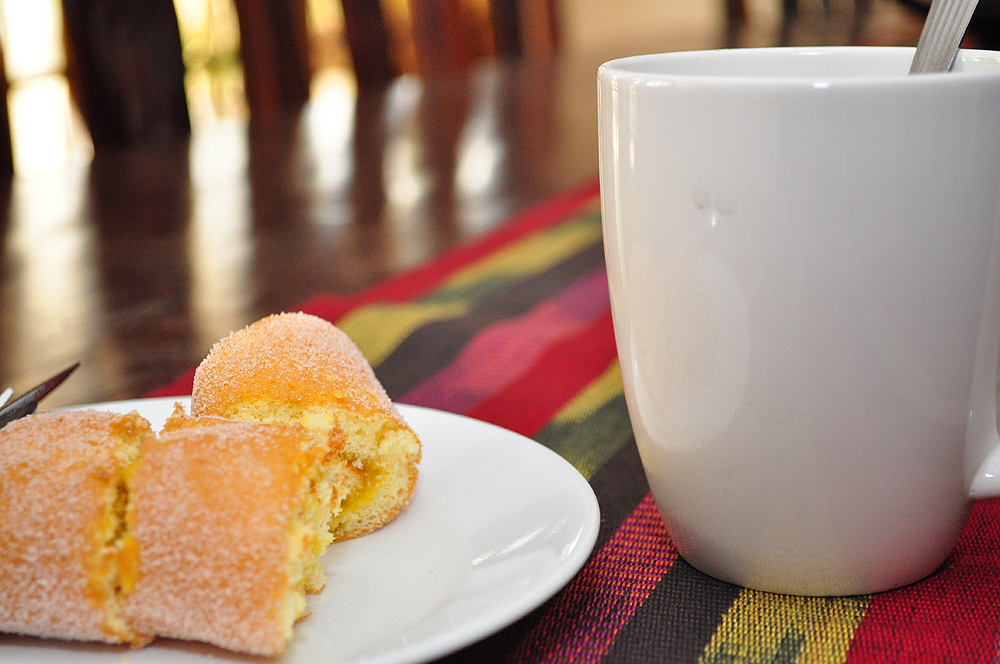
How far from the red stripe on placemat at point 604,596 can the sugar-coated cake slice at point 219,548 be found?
0.09 metres

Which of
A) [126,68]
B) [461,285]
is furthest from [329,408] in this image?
[126,68]

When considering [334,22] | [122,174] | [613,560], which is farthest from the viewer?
[334,22]

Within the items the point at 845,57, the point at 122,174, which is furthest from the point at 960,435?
the point at 122,174

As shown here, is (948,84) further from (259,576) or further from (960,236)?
(259,576)

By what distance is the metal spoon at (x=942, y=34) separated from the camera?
0.40 metres

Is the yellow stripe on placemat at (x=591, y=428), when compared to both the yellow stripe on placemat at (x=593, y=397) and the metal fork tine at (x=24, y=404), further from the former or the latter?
the metal fork tine at (x=24, y=404)

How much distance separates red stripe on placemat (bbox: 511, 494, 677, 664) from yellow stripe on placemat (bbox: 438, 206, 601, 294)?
0.45 meters

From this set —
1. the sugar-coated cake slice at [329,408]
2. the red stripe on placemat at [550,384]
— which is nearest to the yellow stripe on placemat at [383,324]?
the red stripe on placemat at [550,384]

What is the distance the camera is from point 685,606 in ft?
1.34

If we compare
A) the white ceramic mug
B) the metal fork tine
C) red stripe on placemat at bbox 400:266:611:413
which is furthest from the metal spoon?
the metal fork tine

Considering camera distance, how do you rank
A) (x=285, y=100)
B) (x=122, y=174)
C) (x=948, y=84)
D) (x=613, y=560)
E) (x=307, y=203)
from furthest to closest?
(x=285, y=100)
(x=122, y=174)
(x=307, y=203)
(x=613, y=560)
(x=948, y=84)

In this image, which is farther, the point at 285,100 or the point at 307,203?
the point at 285,100

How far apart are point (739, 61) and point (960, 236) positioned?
16 cm

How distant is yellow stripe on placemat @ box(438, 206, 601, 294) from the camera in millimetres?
921
